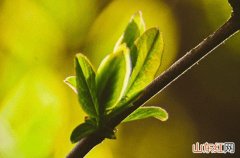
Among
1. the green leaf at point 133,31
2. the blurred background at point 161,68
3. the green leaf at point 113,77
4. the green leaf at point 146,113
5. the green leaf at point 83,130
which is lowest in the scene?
the green leaf at point 83,130

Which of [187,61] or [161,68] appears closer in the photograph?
[187,61]

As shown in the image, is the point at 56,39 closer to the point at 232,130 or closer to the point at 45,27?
the point at 45,27

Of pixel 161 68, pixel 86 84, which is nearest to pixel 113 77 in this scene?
pixel 86 84

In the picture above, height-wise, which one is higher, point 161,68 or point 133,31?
point 161,68

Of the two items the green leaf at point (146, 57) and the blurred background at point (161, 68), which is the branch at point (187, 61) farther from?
the blurred background at point (161, 68)

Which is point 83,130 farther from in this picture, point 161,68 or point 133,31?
point 161,68

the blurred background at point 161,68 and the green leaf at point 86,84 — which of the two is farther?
the blurred background at point 161,68

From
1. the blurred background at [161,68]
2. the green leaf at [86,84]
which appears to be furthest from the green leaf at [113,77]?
the blurred background at [161,68]
